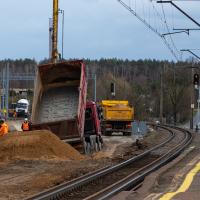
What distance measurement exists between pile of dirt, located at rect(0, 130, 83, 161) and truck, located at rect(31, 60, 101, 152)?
299 centimetres

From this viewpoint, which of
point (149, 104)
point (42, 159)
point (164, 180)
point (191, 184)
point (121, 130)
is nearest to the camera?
point (191, 184)

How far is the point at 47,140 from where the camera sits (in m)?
24.0

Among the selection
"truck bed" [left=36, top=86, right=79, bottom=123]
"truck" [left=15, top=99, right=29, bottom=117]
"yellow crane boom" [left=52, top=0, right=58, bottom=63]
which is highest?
"yellow crane boom" [left=52, top=0, right=58, bottom=63]

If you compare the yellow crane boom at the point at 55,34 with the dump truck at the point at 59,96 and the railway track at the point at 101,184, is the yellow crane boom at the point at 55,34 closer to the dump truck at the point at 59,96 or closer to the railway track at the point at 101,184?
the dump truck at the point at 59,96

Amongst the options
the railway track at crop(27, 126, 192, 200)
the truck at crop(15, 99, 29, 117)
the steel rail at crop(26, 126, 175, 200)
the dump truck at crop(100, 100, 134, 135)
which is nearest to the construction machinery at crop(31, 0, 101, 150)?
the railway track at crop(27, 126, 192, 200)

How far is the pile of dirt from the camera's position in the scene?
76.9 ft

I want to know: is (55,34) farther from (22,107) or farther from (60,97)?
(22,107)

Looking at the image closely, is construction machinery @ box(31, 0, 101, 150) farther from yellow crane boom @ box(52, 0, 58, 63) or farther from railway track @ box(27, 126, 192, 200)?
yellow crane boom @ box(52, 0, 58, 63)

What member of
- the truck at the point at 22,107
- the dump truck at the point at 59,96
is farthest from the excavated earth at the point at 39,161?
the truck at the point at 22,107

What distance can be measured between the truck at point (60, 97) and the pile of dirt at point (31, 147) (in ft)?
9.81

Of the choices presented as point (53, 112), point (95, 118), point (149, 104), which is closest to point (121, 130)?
point (95, 118)

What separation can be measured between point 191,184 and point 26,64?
591ft

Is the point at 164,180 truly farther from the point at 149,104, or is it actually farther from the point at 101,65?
the point at 101,65

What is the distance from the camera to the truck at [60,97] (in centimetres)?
2758
